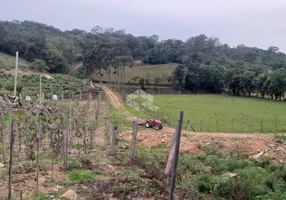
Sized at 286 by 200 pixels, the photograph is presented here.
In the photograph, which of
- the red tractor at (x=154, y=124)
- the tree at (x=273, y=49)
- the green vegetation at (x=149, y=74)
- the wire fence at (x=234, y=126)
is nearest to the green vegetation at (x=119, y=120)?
the red tractor at (x=154, y=124)

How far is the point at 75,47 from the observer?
82.9 metres

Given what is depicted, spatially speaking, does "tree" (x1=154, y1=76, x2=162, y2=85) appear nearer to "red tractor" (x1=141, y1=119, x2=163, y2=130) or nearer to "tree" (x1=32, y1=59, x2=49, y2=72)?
"tree" (x1=32, y1=59, x2=49, y2=72)

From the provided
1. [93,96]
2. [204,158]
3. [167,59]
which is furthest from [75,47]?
[204,158]

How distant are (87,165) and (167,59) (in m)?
77.7

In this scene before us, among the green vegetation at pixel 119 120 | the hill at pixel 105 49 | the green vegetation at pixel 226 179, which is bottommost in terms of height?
→ the green vegetation at pixel 119 120

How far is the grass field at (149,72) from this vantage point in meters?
69.8

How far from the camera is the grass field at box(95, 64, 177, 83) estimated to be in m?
69.8

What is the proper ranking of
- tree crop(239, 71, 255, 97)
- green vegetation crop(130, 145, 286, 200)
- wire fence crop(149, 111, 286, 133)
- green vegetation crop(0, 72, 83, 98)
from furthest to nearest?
tree crop(239, 71, 255, 97)
green vegetation crop(0, 72, 83, 98)
wire fence crop(149, 111, 286, 133)
green vegetation crop(130, 145, 286, 200)

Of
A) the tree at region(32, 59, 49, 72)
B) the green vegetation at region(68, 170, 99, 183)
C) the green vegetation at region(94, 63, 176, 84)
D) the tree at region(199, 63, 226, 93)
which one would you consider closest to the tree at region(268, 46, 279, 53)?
the green vegetation at region(94, 63, 176, 84)

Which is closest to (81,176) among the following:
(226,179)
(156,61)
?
(226,179)

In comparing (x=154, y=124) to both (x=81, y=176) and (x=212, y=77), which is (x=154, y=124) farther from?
(x=212, y=77)

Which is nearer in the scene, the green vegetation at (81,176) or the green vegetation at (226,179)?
the green vegetation at (226,179)

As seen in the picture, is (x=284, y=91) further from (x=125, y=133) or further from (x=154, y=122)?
(x=125, y=133)

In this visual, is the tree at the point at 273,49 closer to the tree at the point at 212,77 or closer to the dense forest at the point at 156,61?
the dense forest at the point at 156,61
